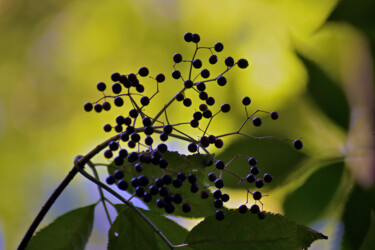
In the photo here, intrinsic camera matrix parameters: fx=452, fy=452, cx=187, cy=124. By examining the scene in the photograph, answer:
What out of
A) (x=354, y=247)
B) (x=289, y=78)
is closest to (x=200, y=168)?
(x=354, y=247)

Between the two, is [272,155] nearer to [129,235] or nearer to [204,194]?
[204,194]

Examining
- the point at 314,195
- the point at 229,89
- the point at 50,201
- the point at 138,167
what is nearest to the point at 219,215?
the point at 138,167

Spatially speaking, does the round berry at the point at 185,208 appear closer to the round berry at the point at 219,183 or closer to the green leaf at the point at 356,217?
the round berry at the point at 219,183

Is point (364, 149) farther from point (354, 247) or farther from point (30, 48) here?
point (30, 48)

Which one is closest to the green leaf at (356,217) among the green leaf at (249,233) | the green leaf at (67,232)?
the green leaf at (249,233)

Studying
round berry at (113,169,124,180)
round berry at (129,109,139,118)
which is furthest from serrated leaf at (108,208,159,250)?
round berry at (129,109,139,118)
